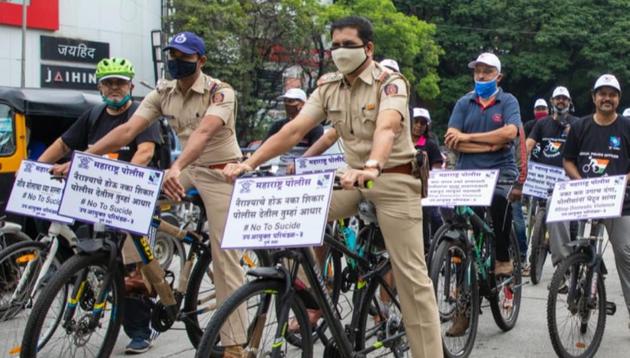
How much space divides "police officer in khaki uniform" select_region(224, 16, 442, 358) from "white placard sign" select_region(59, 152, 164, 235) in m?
0.80

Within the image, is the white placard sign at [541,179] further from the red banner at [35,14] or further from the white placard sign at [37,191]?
the red banner at [35,14]

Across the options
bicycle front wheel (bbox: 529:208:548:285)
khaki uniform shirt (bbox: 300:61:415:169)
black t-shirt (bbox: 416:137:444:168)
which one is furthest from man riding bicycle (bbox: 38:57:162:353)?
bicycle front wheel (bbox: 529:208:548:285)

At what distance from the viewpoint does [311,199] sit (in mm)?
3543

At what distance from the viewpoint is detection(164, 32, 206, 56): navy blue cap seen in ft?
15.6

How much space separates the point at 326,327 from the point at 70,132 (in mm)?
2549

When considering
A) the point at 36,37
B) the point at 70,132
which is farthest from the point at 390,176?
the point at 36,37

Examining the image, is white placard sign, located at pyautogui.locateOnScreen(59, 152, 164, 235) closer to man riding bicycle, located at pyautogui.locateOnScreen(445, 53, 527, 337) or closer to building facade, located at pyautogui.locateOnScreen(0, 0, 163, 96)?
man riding bicycle, located at pyautogui.locateOnScreen(445, 53, 527, 337)

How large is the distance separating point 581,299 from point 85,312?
3212 millimetres

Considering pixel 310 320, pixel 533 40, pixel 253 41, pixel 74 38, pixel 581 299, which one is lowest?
pixel 581 299

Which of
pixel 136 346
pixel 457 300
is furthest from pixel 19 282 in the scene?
pixel 457 300

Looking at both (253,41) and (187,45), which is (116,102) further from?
(253,41)

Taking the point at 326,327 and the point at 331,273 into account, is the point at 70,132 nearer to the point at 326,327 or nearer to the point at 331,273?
the point at 331,273

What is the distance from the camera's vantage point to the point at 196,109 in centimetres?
491

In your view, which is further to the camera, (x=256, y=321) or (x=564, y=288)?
(x=564, y=288)
